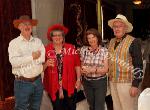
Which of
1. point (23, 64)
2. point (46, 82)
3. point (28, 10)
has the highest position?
point (28, 10)

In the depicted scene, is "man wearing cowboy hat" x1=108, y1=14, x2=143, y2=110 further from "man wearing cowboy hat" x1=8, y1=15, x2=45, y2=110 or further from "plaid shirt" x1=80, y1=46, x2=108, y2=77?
"man wearing cowboy hat" x1=8, y1=15, x2=45, y2=110

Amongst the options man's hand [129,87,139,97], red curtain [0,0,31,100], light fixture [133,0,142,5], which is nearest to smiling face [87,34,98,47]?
man's hand [129,87,139,97]

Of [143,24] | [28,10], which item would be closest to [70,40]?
[28,10]

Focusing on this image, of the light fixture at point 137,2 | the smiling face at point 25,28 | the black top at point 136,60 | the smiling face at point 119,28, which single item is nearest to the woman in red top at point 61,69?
the smiling face at point 25,28

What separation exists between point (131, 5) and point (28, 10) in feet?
17.2

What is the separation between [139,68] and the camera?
307cm

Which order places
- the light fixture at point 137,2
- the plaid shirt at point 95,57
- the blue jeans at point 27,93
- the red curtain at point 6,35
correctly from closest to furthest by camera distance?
the blue jeans at point 27,93, the plaid shirt at point 95,57, the red curtain at point 6,35, the light fixture at point 137,2

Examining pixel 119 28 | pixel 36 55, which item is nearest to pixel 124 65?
pixel 119 28

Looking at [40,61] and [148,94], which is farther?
[40,61]

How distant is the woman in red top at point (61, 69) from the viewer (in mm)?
3225

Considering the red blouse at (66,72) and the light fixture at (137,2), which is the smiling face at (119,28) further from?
the light fixture at (137,2)

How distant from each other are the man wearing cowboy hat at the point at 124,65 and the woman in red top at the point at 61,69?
396mm

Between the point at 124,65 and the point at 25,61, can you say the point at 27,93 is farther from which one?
the point at 124,65

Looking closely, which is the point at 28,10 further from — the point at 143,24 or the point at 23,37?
the point at 143,24
